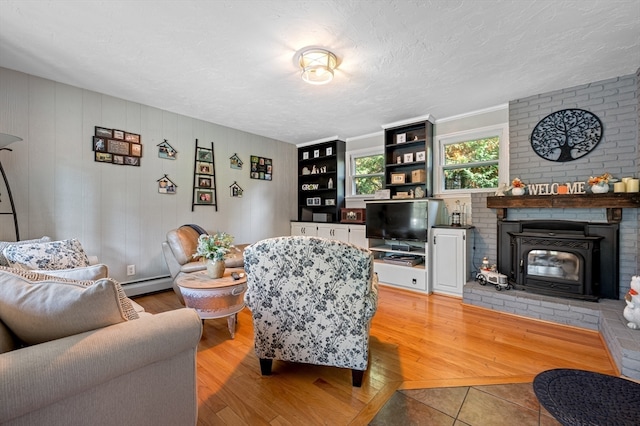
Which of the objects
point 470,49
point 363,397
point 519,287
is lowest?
point 363,397

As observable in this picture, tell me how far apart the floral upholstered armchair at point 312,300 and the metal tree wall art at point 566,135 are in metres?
3.02

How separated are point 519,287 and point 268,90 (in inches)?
148

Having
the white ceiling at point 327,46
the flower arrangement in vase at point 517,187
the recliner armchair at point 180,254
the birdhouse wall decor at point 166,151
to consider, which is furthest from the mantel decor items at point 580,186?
the birdhouse wall decor at point 166,151

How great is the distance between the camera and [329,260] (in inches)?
64.5

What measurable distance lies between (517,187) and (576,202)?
0.55 m

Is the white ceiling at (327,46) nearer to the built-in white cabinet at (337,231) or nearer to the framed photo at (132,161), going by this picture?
the framed photo at (132,161)

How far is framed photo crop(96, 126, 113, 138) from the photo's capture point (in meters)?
3.22

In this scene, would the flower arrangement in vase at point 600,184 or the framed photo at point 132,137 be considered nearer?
the flower arrangement in vase at point 600,184

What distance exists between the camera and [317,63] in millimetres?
2406

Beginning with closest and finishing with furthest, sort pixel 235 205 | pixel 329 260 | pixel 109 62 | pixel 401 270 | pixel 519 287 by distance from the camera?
pixel 329 260 → pixel 109 62 → pixel 519 287 → pixel 401 270 → pixel 235 205

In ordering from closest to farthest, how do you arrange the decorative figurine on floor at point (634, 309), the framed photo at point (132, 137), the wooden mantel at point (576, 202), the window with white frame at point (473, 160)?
the decorative figurine on floor at point (634, 309), the wooden mantel at point (576, 202), the framed photo at point (132, 137), the window with white frame at point (473, 160)

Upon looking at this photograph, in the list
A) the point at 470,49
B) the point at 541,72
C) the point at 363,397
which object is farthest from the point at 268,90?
the point at 363,397

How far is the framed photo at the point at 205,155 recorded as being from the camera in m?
4.14

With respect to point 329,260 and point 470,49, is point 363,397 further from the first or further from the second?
point 470,49
